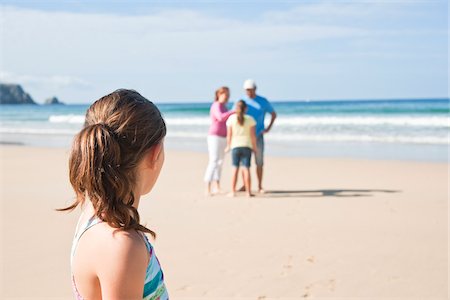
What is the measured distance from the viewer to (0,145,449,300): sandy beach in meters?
4.33

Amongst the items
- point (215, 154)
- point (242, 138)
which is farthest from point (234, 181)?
point (242, 138)

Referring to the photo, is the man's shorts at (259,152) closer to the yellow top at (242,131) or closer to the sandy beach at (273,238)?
the yellow top at (242,131)

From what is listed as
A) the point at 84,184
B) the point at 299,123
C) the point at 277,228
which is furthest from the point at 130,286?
the point at 299,123

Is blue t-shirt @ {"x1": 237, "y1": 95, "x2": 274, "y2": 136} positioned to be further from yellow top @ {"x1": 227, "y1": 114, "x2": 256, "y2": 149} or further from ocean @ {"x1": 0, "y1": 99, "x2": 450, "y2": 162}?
ocean @ {"x1": 0, "y1": 99, "x2": 450, "y2": 162}

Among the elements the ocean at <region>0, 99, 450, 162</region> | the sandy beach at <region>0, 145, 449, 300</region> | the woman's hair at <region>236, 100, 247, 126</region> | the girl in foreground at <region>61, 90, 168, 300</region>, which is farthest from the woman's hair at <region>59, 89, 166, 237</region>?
the ocean at <region>0, 99, 450, 162</region>

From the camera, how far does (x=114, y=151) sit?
54.6 inches

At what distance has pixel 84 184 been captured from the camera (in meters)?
1.43

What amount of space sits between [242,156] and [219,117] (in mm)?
646

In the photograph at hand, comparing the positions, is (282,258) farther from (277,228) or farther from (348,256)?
(277,228)

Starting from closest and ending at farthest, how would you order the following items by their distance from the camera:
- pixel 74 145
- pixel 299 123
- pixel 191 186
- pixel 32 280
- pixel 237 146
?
1. pixel 74 145
2. pixel 32 280
3. pixel 237 146
4. pixel 191 186
5. pixel 299 123

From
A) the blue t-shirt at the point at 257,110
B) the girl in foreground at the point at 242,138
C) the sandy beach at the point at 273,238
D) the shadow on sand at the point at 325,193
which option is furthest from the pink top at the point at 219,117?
the shadow on sand at the point at 325,193

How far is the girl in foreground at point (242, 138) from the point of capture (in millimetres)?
7930

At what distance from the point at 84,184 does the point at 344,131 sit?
890 inches

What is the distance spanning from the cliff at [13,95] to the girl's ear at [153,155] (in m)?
103
